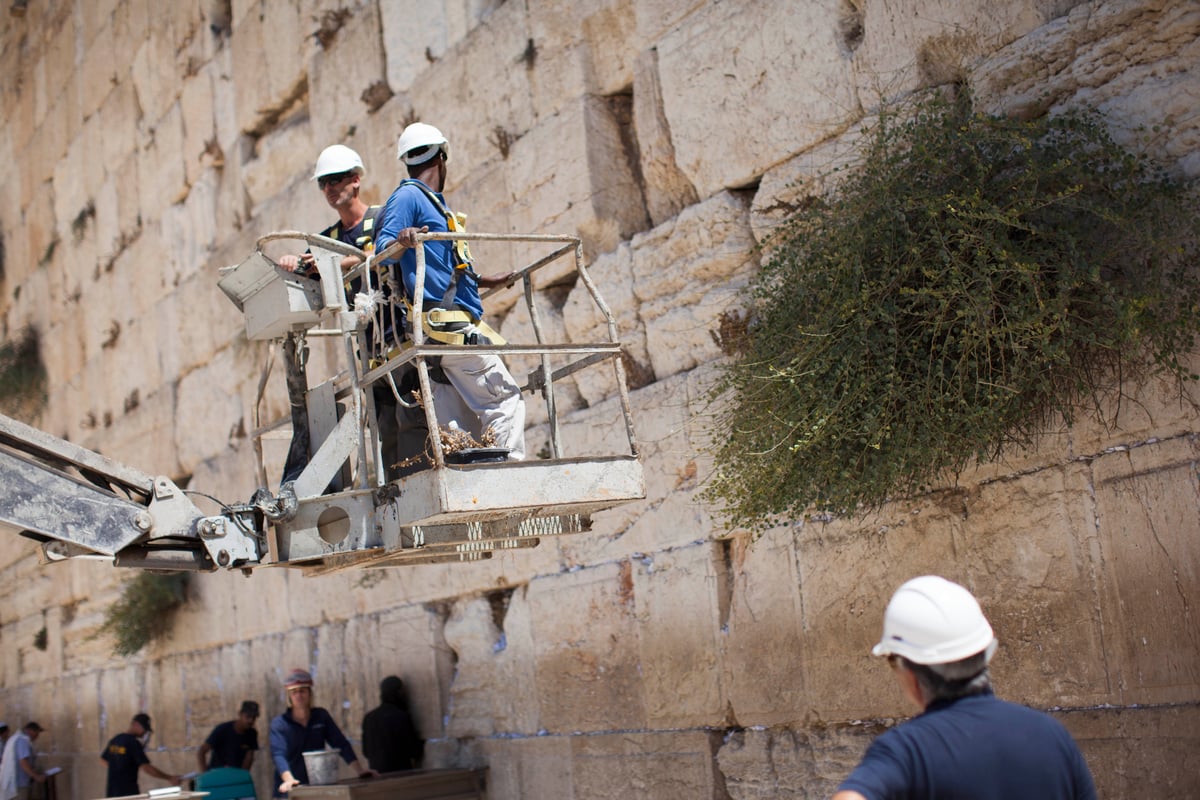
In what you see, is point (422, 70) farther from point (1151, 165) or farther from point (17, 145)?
point (17, 145)

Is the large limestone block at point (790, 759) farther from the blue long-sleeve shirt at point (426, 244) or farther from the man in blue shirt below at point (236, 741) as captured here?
the man in blue shirt below at point (236, 741)

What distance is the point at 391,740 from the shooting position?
756 cm

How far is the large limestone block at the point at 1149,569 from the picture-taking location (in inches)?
154

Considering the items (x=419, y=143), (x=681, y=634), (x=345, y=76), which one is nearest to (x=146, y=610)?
(x=345, y=76)

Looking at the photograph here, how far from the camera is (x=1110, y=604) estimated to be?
4.13 meters

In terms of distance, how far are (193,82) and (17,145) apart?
5.41 m

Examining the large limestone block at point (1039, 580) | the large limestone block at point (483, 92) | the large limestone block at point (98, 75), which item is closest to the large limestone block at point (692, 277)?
the large limestone block at point (483, 92)

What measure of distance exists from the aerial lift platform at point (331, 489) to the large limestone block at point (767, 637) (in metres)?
1.09

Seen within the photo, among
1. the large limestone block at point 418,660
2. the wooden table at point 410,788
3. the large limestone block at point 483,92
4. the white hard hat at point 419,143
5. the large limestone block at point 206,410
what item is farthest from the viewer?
the large limestone block at point 206,410

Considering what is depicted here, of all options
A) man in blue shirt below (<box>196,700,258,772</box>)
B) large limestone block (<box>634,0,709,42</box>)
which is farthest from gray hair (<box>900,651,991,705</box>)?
man in blue shirt below (<box>196,700,258,772</box>)

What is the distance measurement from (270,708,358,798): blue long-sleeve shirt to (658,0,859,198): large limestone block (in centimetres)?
374

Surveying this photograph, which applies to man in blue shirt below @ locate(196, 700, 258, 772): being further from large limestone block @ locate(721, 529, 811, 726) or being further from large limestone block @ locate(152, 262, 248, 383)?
large limestone block @ locate(721, 529, 811, 726)

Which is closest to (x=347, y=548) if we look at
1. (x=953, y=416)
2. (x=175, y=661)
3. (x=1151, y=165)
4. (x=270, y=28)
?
(x=953, y=416)

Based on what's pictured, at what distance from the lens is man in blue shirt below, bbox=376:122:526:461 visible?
455cm
